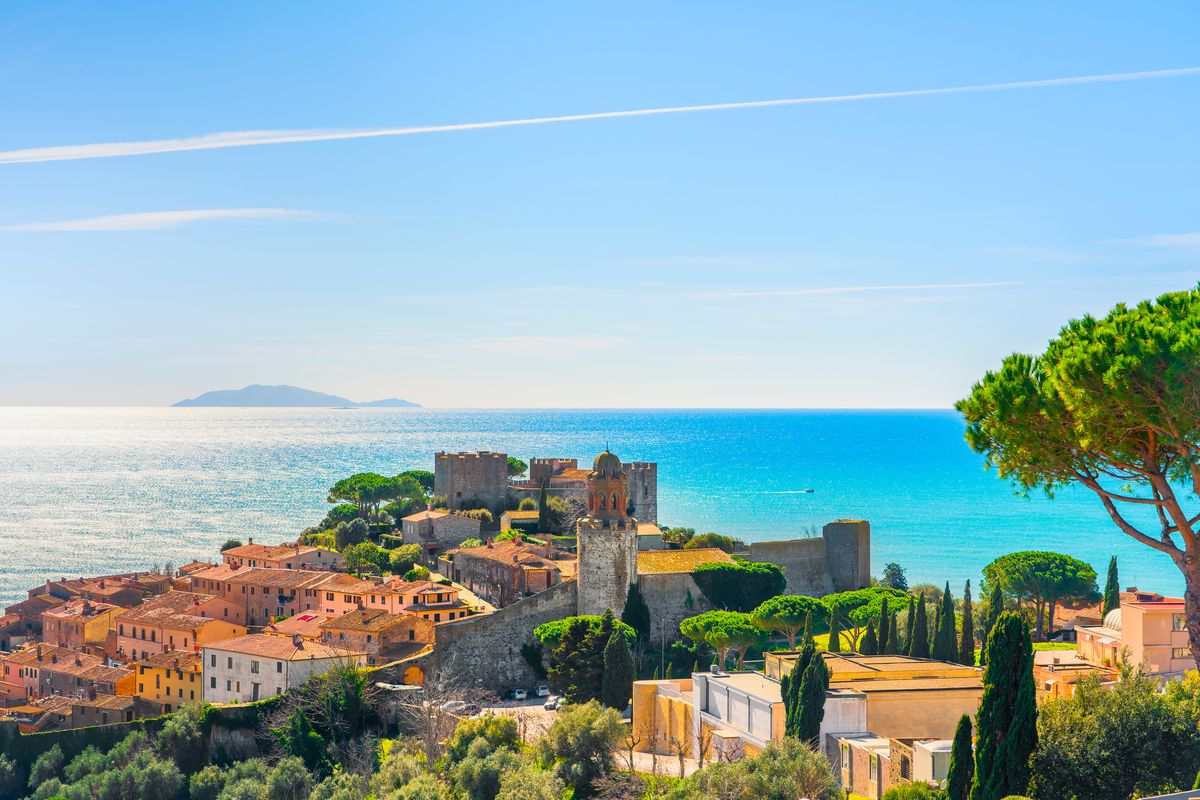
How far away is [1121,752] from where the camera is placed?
1694 cm

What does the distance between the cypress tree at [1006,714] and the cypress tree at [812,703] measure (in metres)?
6.84

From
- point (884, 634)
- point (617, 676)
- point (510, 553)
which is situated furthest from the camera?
point (510, 553)

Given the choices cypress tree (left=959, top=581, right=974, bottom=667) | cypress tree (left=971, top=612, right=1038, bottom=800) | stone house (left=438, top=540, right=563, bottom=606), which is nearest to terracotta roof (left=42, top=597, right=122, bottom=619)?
stone house (left=438, top=540, right=563, bottom=606)

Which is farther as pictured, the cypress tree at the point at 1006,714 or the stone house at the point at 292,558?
the stone house at the point at 292,558

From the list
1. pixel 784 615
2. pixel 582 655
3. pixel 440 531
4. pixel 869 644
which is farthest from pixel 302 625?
pixel 869 644

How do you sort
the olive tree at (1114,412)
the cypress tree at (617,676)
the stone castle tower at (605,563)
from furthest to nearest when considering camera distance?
1. the stone castle tower at (605,563)
2. the cypress tree at (617,676)
3. the olive tree at (1114,412)

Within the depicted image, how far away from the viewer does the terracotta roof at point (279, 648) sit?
112 ft

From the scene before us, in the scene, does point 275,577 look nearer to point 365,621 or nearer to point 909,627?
point 365,621

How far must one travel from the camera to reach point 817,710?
2356cm

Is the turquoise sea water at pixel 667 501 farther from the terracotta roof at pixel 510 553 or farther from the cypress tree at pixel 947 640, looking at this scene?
the cypress tree at pixel 947 640

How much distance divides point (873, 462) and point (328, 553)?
399 ft

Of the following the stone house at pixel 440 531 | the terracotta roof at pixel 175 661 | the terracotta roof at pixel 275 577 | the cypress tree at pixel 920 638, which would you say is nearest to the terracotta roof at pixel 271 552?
the terracotta roof at pixel 275 577

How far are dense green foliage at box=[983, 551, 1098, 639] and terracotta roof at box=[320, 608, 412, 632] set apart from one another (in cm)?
1770

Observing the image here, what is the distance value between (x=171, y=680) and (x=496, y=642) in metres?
9.36
